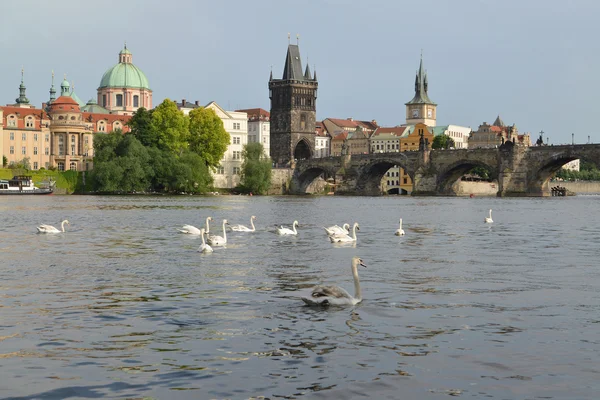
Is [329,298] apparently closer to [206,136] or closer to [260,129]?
[206,136]

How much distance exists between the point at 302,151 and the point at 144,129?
63.4 m

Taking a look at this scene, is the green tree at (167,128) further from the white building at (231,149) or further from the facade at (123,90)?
the facade at (123,90)

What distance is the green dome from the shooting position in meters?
171

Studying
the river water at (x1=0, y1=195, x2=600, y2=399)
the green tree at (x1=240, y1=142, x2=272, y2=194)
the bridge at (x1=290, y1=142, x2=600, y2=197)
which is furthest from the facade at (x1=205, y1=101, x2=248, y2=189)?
the river water at (x1=0, y1=195, x2=600, y2=399)

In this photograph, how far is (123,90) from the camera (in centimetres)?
17112

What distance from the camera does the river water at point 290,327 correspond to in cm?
1050

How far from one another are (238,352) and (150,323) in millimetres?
2523

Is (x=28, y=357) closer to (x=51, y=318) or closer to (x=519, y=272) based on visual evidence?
(x=51, y=318)

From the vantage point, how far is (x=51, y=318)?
1437cm

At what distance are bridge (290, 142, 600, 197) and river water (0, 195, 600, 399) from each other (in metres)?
93.4

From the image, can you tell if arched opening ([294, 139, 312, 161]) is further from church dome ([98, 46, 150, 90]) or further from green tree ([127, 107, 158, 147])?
green tree ([127, 107, 158, 147])

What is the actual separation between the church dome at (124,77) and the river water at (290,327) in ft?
489

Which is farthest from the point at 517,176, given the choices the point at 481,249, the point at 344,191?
the point at 481,249

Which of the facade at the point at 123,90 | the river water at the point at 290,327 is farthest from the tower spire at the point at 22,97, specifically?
the river water at the point at 290,327
